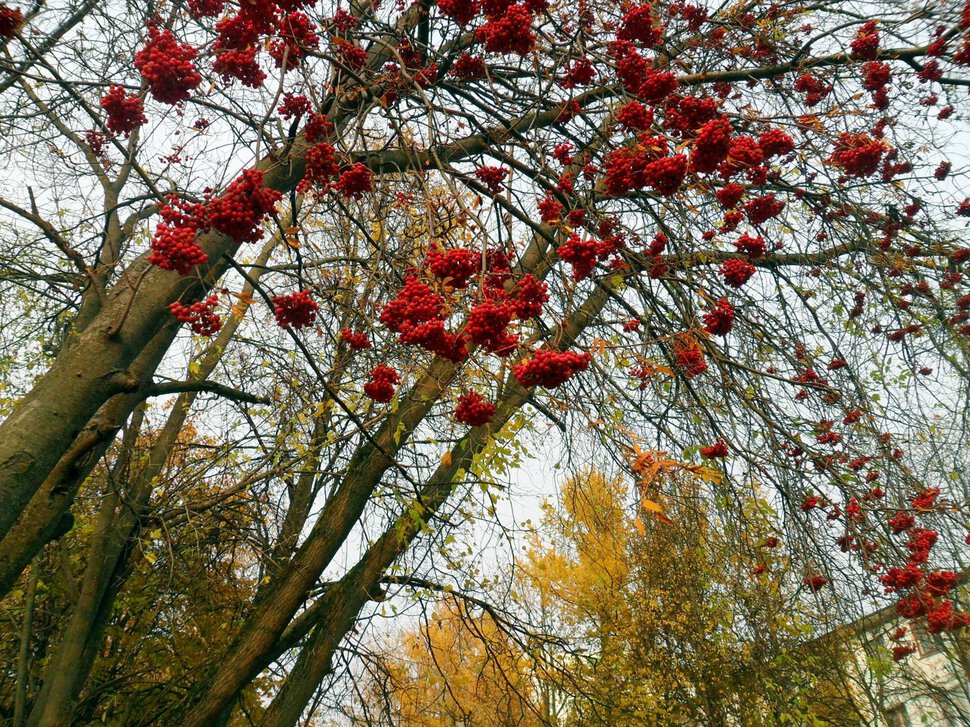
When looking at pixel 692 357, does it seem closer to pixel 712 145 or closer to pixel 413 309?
pixel 712 145

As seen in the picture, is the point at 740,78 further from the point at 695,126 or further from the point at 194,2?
the point at 194,2

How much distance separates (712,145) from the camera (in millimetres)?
1937

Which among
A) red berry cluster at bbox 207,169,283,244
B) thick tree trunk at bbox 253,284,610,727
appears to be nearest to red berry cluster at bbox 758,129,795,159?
thick tree trunk at bbox 253,284,610,727

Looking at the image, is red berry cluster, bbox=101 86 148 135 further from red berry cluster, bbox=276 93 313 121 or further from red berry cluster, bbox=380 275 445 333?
red berry cluster, bbox=380 275 445 333

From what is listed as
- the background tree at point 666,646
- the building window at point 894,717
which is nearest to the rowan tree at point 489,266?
the background tree at point 666,646

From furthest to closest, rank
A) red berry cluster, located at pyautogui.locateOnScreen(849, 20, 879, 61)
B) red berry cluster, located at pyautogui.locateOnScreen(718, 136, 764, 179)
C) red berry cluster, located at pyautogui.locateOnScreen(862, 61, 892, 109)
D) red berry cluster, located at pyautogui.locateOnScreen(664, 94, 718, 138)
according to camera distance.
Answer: red berry cluster, located at pyautogui.locateOnScreen(849, 20, 879, 61) < red berry cluster, located at pyautogui.locateOnScreen(862, 61, 892, 109) < red berry cluster, located at pyautogui.locateOnScreen(664, 94, 718, 138) < red berry cluster, located at pyautogui.locateOnScreen(718, 136, 764, 179)

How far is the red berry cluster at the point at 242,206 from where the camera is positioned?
2023 millimetres

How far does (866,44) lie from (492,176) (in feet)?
7.47

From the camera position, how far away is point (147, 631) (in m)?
6.35

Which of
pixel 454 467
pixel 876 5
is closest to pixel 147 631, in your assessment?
pixel 454 467

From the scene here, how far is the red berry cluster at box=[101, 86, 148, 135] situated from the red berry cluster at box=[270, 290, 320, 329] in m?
1.14

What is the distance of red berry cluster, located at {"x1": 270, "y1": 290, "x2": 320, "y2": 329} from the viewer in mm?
2197

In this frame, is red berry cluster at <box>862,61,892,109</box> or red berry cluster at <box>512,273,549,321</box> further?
red berry cluster at <box>862,61,892,109</box>

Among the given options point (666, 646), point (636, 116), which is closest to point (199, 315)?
point (636, 116)
